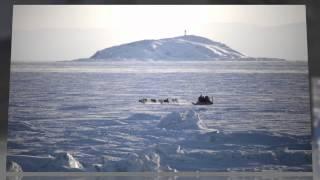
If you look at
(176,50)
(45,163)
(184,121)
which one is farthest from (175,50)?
(45,163)

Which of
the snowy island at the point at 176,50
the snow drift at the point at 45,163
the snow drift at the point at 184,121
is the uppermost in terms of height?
the snowy island at the point at 176,50

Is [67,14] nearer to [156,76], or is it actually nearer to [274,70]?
[156,76]

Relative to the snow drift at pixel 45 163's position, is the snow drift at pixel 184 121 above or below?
above

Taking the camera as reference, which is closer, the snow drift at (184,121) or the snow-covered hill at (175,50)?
the snow drift at (184,121)

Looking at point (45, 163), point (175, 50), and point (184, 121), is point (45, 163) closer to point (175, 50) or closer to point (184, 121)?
point (184, 121)

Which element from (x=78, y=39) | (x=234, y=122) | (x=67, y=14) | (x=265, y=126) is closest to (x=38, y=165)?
(x=78, y=39)

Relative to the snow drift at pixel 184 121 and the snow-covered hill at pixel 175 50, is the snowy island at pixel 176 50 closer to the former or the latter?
the snow-covered hill at pixel 175 50

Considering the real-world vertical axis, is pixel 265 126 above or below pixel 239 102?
below

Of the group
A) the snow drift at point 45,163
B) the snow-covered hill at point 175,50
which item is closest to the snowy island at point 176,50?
the snow-covered hill at point 175,50

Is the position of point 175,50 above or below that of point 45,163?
above

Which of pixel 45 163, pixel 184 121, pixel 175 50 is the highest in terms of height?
pixel 175 50

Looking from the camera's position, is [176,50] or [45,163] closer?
[45,163]
